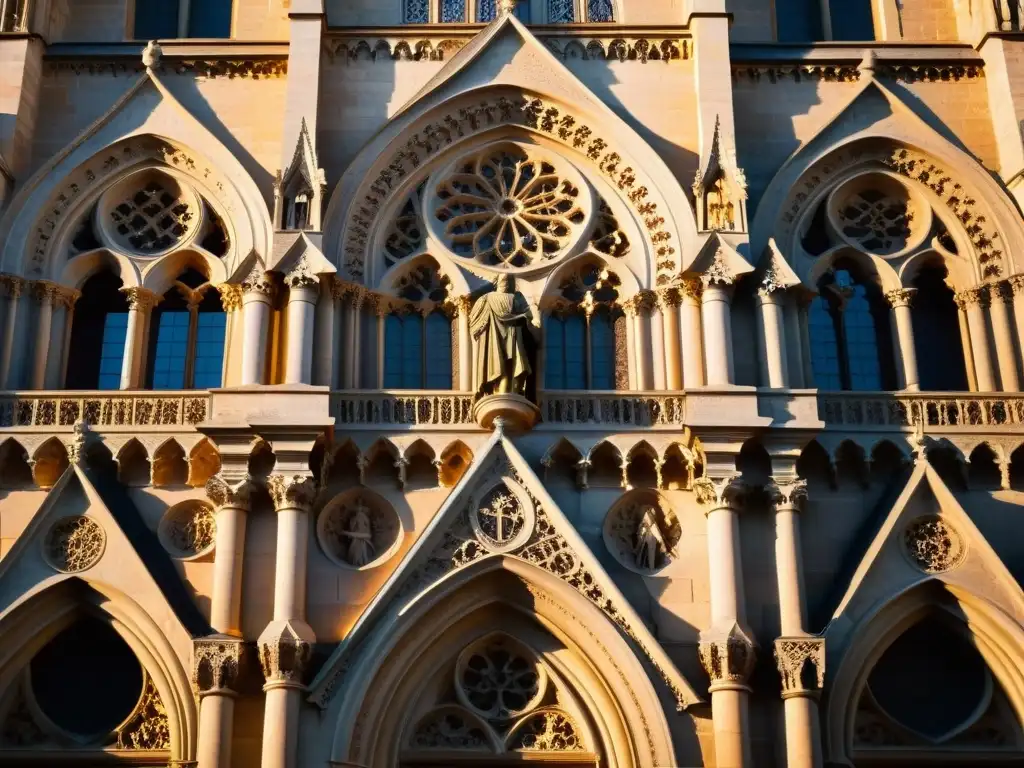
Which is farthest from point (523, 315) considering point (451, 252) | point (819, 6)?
point (819, 6)

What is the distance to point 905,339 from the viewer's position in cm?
2112

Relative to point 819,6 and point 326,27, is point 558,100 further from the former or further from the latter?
point 819,6

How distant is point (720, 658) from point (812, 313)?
571 centimetres

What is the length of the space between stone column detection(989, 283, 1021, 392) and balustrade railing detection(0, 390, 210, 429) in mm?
10124

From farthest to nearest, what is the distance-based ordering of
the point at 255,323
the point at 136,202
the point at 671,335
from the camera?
the point at 136,202 → the point at 671,335 → the point at 255,323

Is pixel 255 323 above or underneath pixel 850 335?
underneath

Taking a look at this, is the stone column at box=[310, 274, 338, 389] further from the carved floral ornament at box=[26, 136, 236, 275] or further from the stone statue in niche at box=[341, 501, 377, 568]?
the carved floral ornament at box=[26, 136, 236, 275]

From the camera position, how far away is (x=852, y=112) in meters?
22.2

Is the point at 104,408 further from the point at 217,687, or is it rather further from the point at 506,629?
the point at 506,629

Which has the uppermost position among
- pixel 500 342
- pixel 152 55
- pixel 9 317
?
pixel 152 55

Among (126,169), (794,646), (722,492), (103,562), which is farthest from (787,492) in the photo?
(126,169)

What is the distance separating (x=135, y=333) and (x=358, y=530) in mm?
4229

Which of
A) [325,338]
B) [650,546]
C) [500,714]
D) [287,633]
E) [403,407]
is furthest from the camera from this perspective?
[325,338]

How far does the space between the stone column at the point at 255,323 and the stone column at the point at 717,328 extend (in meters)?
5.50
